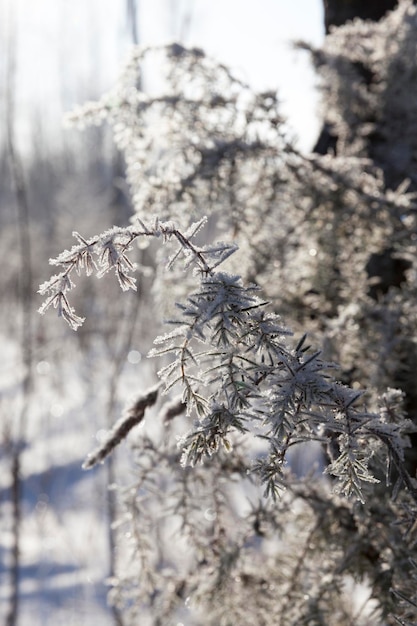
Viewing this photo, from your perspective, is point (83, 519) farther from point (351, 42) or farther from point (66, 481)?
point (351, 42)

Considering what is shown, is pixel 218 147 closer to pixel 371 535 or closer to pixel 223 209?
pixel 223 209

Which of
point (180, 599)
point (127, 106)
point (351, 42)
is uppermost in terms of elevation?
point (351, 42)

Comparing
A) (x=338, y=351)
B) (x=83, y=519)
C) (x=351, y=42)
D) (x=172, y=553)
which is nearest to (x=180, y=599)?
(x=338, y=351)

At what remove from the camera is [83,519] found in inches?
212

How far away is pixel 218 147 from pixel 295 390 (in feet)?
3.17

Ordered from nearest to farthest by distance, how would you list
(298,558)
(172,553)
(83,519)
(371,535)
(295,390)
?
(295,390) → (371,535) → (298,558) → (172,553) → (83,519)

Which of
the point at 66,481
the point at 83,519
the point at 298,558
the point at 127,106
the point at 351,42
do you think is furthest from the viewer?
the point at 66,481

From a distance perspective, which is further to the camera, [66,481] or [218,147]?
[66,481]

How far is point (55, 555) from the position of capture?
15.8ft

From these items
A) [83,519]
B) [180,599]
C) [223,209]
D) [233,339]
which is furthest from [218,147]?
[83,519]

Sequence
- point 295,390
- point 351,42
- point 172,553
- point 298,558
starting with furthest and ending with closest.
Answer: point 172,553 → point 351,42 → point 298,558 → point 295,390

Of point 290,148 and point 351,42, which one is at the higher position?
point 351,42

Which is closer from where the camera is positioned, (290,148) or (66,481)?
(290,148)

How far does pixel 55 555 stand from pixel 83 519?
0.57 metres
